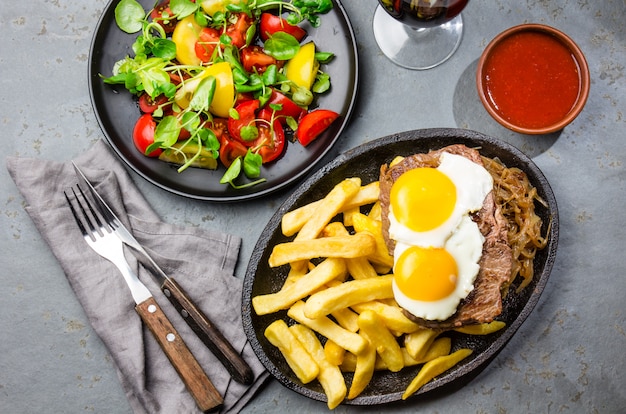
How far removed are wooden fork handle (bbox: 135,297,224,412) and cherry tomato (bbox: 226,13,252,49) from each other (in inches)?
70.6

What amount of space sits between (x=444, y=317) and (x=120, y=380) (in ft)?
7.13

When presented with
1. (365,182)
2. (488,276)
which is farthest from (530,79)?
(488,276)

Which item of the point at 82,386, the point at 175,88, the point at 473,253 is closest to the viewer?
the point at 473,253

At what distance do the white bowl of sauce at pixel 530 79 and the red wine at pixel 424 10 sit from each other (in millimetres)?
515

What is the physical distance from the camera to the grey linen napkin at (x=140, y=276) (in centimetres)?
432

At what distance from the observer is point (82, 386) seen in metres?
4.48

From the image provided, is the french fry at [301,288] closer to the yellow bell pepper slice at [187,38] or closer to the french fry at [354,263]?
the french fry at [354,263]

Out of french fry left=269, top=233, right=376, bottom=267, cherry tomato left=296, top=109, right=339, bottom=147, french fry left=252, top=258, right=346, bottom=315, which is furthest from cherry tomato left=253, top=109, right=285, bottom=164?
french fry left=252, top=258, right=346, bottom=315

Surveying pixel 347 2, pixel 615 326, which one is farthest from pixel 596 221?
pixel 347 2

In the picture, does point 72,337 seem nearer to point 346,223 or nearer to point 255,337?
point 255,337

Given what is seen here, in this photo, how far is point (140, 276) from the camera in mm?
4391

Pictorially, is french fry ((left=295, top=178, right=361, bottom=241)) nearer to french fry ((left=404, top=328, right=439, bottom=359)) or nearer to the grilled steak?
the grilled steak

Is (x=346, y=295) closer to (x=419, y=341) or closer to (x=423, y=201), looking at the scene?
(x=419, y=341)

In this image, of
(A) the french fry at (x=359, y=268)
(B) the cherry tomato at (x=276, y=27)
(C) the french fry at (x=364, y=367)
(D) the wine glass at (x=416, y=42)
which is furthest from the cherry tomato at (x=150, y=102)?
(C) the french fry at (x=364, y=367)
